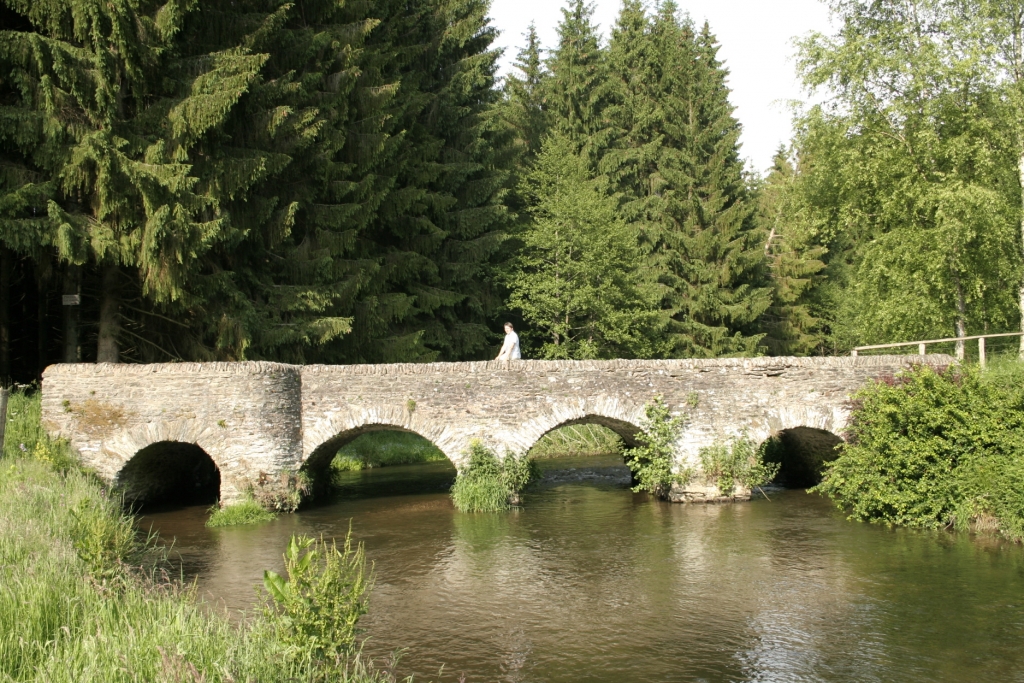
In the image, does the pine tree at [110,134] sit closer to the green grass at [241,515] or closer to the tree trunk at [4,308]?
the tree trunk at [4,308]

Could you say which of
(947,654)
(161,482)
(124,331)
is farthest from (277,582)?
(124,331)

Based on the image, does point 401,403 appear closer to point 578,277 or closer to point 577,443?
point 577,443

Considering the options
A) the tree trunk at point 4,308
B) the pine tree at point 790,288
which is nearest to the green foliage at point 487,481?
the tree trunk at point 4,308

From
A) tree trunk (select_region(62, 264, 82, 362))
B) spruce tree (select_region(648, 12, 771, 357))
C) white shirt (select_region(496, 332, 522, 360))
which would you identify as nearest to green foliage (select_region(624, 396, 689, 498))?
white shirt (select_region(496, 332, 522, 360))

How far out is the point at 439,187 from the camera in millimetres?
26453

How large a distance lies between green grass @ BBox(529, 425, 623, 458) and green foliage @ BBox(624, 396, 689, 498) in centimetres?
701

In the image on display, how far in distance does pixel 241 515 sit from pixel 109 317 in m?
6.39

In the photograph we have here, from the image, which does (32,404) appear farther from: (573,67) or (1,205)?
(573,67)

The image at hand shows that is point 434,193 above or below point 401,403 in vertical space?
above

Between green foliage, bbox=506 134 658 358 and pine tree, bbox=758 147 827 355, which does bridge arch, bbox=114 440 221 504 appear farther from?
pine tree, bbox=758 147 827 355

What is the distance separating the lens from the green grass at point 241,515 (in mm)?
13609

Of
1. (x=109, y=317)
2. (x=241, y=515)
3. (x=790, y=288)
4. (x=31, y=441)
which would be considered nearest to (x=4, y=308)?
(x=109, y=317)

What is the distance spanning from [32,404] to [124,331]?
3748mm

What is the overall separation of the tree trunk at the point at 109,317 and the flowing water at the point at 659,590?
4182mm
